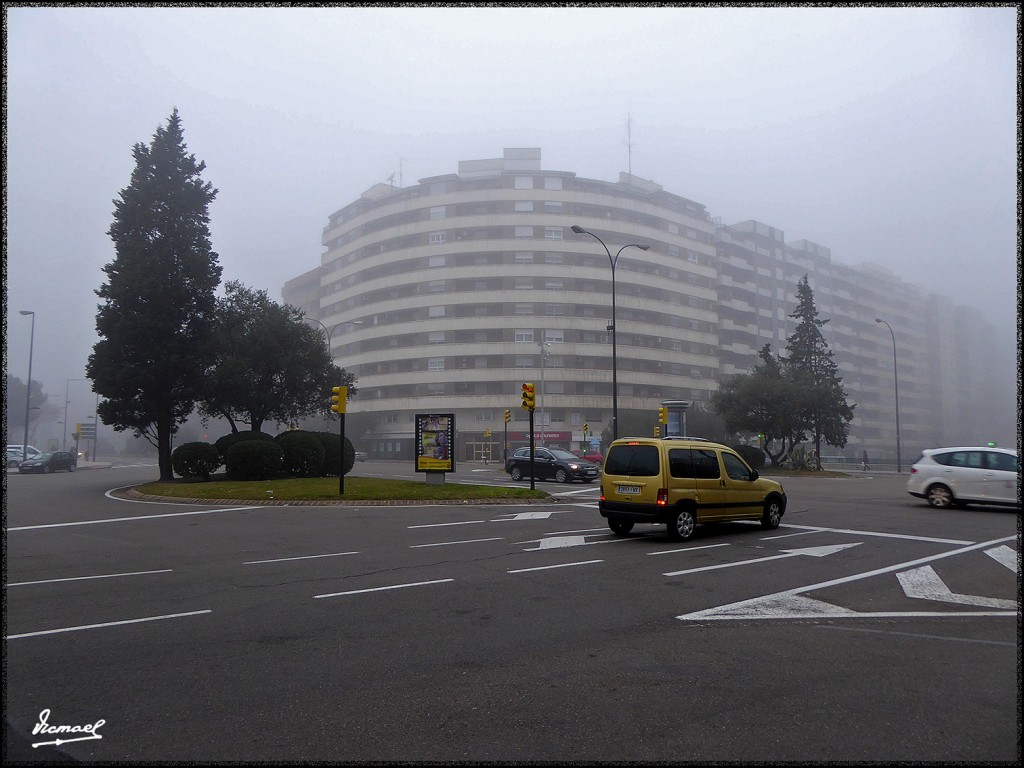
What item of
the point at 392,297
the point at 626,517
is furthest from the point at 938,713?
the point at 392,297

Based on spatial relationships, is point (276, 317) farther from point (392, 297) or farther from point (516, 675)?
point (392, 297)

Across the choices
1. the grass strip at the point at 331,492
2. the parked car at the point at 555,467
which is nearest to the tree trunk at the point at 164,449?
the grass strip at the point at 331,492

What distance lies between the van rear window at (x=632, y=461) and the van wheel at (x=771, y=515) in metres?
3.35

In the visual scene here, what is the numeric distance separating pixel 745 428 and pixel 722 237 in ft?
179

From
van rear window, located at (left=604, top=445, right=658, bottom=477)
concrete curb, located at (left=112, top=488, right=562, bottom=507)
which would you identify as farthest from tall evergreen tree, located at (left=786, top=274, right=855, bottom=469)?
van rear window, located at (left=604, top=445, right=658, bottom=477)

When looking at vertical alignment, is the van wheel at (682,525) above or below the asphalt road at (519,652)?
above

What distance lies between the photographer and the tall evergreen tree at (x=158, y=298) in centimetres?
2997

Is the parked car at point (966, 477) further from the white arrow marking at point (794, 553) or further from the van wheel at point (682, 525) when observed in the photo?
the van wheel at point (682, 525)

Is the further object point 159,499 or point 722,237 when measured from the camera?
point 722,237

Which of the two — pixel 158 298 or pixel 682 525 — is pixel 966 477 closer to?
pixel 682 525

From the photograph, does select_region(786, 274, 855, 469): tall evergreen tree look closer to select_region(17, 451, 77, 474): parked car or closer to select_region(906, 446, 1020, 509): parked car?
select_region(906, 446, 1020, 509): parked car

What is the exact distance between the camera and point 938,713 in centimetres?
418

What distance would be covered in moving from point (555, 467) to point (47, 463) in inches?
1337

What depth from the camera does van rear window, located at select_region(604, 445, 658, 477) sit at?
39.8 feet
